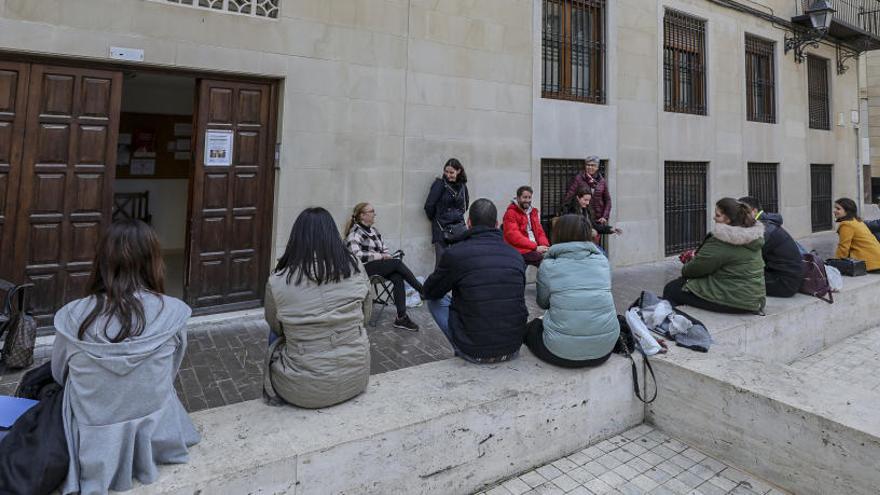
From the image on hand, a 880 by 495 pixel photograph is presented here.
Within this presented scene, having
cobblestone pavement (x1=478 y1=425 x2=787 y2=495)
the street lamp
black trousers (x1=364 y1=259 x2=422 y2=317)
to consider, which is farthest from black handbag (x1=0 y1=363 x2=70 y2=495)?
the street lamp

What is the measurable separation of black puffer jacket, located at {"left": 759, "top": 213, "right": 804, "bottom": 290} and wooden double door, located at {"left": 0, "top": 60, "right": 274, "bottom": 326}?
601 cm

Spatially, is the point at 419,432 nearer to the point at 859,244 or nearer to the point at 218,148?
the point at 218,148

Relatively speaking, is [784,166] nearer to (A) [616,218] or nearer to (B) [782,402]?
(A) [616,218]

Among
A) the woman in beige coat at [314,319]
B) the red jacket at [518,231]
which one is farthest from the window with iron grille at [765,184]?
the woman in beige coat at [314,319]

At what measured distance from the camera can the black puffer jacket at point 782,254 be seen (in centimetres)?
580

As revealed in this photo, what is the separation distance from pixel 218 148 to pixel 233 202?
65 cm

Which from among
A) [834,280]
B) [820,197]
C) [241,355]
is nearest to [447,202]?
[241,355]

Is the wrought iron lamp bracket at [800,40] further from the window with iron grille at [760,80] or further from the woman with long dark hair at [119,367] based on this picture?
the woman with long dark hair at [119,367]

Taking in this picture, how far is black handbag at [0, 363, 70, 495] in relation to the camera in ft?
6.71

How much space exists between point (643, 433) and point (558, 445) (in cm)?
84

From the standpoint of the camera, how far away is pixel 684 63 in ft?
35.1

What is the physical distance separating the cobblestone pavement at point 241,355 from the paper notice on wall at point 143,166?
5719mm

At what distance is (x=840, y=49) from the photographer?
1433cm

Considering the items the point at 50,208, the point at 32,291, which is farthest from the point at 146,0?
the point at 32,291
